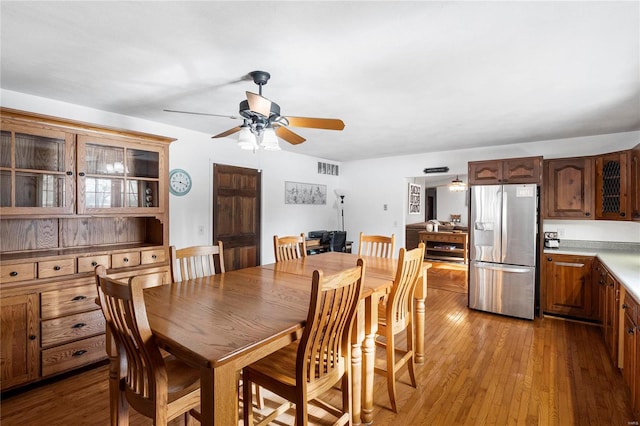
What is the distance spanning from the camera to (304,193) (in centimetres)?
568

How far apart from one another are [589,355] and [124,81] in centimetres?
476

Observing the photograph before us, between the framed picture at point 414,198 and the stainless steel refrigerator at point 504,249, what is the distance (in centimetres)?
318

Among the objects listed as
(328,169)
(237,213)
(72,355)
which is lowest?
(72,355)

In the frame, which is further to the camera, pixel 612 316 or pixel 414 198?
pixel 414 198

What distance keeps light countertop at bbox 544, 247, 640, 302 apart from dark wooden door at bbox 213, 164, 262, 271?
13.2 ft

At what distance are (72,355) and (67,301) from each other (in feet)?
1.47

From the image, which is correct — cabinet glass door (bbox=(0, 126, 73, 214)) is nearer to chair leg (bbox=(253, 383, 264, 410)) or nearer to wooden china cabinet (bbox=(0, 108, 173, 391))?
wooden china cabinet (bbox=(0, 108, 173, 391))

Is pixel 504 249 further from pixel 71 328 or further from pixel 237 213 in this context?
pixel 71 328

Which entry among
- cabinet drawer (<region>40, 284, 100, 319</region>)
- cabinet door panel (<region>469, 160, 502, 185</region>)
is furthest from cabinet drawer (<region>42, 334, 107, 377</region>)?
cabinet door panel (<region>469, 160, 502, 185</region>)

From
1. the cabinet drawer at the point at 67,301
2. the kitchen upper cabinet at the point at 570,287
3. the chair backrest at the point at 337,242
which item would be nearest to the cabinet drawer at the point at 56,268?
the cabinet drawer at the point at 67,301

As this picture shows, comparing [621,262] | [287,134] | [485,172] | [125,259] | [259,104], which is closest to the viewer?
[259,104]

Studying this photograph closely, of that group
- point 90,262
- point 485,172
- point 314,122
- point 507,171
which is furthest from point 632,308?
point 90,262

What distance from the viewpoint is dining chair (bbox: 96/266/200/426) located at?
1.20 meters

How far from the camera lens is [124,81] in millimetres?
2428
